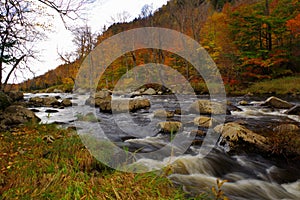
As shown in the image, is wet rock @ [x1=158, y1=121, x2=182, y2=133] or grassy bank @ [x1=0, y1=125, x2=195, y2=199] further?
wet rock @ [x1=158, y1=121, x2=182, y2=133]

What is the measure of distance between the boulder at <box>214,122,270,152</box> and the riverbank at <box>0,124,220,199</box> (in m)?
2.46

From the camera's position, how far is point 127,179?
2648mm

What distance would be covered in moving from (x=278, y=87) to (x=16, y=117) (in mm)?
16901

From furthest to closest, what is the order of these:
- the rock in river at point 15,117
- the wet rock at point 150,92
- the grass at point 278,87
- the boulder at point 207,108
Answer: the wet rock at point 150,92 < the grass at point 278,87 < the boulder at point 207,108 < the rock in river at point 15,117

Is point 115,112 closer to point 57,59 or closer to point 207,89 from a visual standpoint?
point 207,89

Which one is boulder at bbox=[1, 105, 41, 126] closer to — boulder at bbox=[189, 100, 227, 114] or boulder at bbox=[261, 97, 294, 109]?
boulder at bbox=[189, 100, 227, 114]

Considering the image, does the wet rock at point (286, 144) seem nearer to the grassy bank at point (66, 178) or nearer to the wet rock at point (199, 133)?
the wet rock at point (199, 133)

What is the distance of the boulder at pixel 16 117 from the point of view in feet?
21.0

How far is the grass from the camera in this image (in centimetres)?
1436

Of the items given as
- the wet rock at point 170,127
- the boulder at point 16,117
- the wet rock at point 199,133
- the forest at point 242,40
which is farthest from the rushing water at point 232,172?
the forest at point 242,40

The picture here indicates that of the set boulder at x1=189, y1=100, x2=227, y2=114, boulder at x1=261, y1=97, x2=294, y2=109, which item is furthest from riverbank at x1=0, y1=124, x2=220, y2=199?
boulder at x1=261, y1=97, x2=294, y2=109

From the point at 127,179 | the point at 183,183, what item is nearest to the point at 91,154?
the point at 127,179

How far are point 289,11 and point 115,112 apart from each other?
821 inches

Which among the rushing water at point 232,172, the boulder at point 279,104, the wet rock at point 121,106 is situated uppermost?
the wet rock at point 121,106
